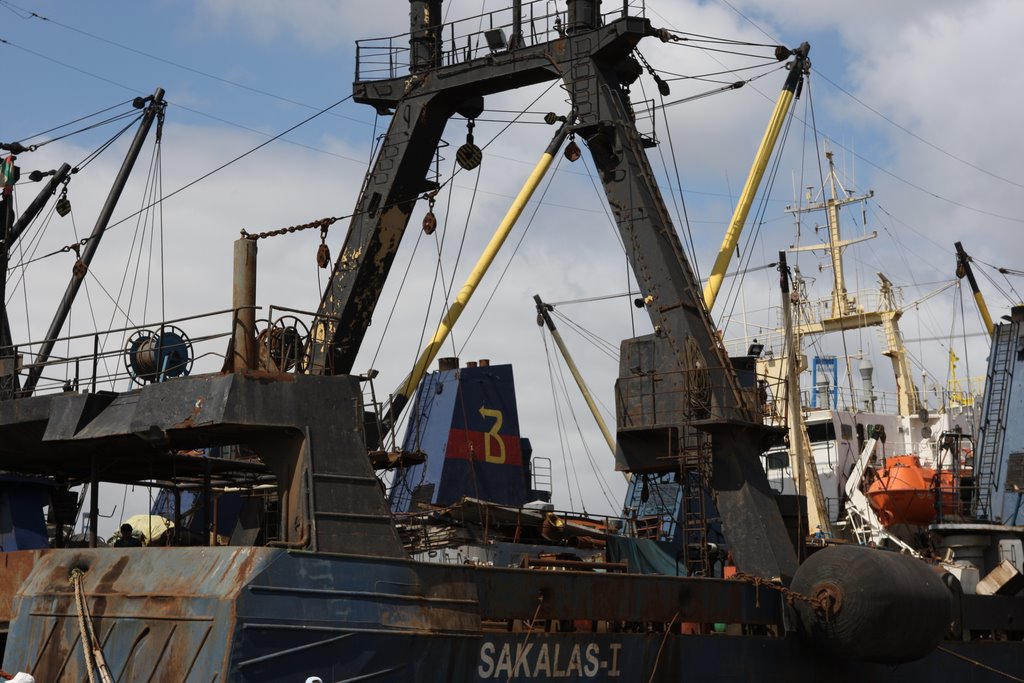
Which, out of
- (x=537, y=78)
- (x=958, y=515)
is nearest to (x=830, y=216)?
(x=958, y=515)

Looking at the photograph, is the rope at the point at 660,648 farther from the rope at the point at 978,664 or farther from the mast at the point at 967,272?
the mast at the point at 967,272

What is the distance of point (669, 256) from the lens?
22969mm

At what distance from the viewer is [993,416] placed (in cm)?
2889

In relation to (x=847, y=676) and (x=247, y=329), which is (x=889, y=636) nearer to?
(x=847, y=676)

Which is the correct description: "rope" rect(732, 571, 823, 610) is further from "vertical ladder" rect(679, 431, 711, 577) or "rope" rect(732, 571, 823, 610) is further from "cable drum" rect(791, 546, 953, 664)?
"vertical ladder" rect(679, 431, 711, 577)

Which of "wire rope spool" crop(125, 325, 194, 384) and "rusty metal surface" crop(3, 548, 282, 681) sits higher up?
"wire rope spool" crop(125, 325, 194, 384)

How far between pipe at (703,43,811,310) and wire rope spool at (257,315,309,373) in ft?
34.7

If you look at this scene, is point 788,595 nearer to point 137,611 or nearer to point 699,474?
point 699,474

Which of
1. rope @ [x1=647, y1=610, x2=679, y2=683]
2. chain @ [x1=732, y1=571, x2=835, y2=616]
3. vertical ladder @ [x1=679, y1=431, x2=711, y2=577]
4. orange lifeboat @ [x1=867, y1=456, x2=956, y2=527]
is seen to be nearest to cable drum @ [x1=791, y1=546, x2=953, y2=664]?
chain @ [x1=732, y1=571, x2=835, y2=616]

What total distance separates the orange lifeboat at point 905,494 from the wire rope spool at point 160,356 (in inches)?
819

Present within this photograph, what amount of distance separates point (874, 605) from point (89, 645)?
35.0 ft

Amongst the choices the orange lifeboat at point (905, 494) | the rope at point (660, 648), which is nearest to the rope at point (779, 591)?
the rope at point (660, 648)

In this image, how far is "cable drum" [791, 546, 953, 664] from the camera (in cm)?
1912

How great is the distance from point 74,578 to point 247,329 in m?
3.80
